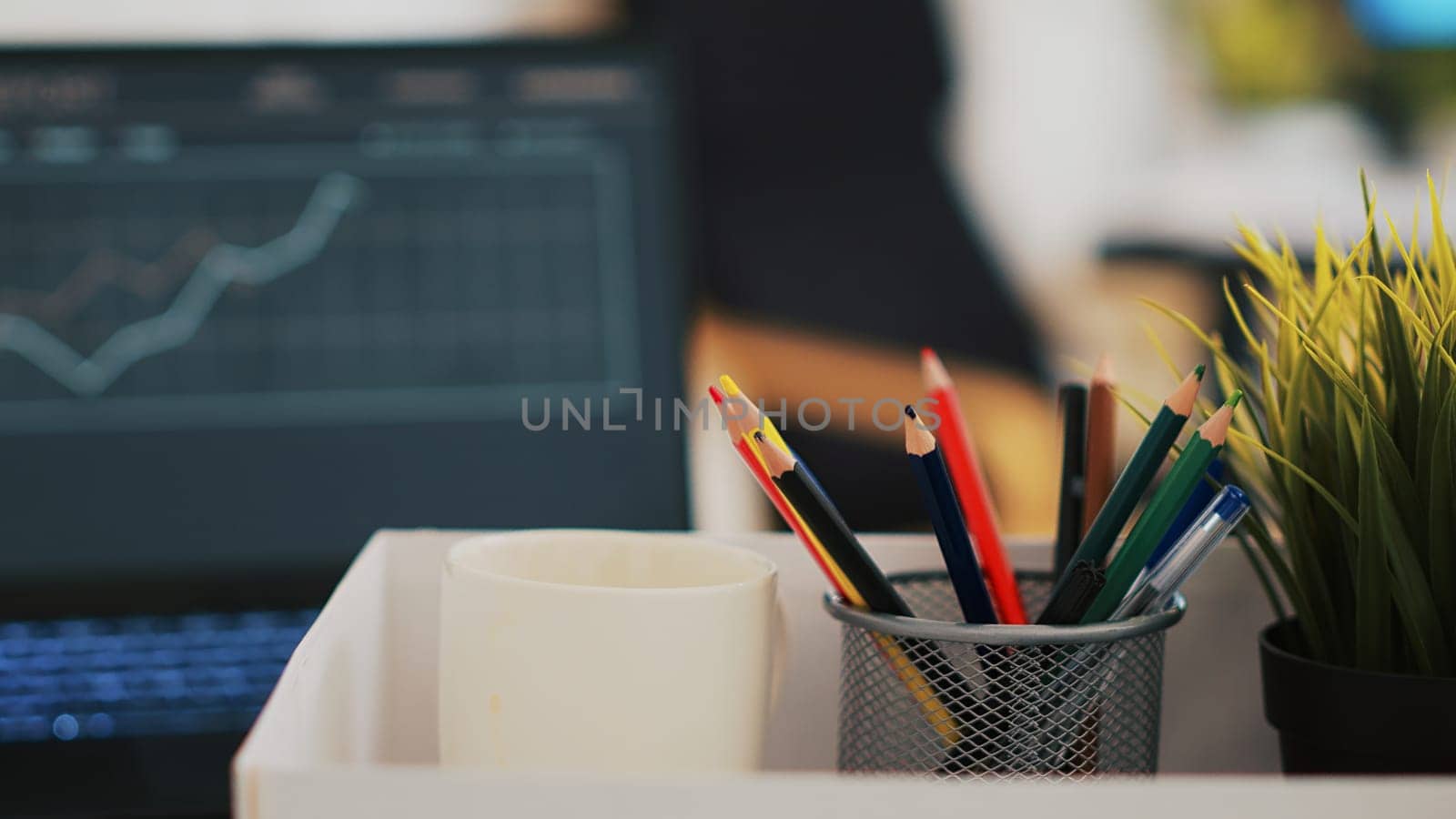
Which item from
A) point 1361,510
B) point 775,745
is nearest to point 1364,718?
point 1361,510

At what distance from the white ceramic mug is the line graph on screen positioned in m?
0.42

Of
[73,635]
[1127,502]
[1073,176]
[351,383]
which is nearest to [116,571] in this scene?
[73,635]

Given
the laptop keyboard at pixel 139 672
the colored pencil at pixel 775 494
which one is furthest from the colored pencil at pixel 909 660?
the laptop keyboard at pixel 139 672

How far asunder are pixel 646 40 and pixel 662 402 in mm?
203

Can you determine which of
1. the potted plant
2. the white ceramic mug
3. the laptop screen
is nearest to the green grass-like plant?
the potted plant

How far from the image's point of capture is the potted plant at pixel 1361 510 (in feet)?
0.87

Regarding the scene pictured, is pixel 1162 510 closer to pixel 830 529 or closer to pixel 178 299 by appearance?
pixel 830 529

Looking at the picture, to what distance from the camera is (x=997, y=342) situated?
30.3 inches

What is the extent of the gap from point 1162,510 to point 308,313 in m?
0.50

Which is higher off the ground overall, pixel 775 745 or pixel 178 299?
pixel 178 299

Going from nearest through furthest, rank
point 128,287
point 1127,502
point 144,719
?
point 1127,502 < point 144,719 < point 128,287

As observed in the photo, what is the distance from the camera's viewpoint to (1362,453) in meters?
0.26

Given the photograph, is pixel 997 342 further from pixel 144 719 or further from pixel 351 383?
pixel 144 719

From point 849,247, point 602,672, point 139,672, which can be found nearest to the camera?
point 602,672
